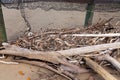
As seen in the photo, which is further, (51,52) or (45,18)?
(45,18)

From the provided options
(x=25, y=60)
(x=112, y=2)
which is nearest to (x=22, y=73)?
(x=25, y=60)

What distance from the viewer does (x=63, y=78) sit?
2746mm

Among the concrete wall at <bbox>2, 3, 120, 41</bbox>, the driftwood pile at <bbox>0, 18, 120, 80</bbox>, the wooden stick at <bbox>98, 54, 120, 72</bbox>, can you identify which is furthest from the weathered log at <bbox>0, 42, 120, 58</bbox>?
the concrete wall at <bbox>2, 3, 120, 41</bbox>

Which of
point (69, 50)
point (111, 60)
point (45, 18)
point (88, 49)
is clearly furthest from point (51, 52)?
point (111, 60)

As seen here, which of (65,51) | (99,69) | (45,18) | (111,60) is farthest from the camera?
(45,18)

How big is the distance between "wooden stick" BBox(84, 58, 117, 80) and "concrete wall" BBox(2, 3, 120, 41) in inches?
33.8

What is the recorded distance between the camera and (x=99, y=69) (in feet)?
8.91

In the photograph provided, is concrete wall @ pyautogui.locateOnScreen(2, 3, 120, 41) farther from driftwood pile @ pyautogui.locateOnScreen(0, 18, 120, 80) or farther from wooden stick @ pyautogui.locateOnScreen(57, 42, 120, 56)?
wooden stick @ pyautogui.locateOnScreen(57, 42, 120, 56)

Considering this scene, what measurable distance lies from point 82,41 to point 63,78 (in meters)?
0.77

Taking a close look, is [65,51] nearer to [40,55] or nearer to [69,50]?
[69,50]

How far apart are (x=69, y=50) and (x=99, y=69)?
54 centimetres

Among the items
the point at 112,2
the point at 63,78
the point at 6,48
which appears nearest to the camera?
the point at 63,78

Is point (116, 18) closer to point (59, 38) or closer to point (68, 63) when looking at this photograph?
point (59, 38)

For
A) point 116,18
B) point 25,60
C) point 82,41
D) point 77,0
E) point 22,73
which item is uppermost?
point 77,0
